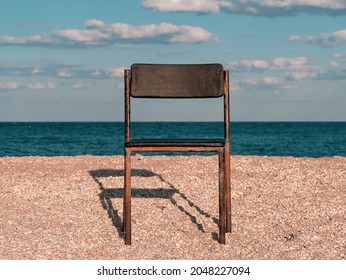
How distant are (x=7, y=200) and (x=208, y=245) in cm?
373

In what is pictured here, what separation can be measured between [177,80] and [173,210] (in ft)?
7.41

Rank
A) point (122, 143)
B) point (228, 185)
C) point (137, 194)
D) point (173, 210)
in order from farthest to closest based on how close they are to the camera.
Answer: point (122, 143), point (137, 194), point (173, 210), point (228, 185)

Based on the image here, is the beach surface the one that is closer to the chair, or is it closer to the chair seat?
the chair

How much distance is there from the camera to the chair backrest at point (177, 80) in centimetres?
677

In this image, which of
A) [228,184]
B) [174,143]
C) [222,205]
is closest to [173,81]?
[174,143]

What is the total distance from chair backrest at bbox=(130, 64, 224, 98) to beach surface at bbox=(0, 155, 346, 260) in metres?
1.52

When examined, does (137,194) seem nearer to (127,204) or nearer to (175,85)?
(127,204)

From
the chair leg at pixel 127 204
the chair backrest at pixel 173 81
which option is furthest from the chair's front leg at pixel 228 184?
the chair leg at pixel 127 204

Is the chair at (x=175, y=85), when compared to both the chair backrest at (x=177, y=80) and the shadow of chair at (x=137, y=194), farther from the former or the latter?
the shadow of chair at (x=137, y=194)

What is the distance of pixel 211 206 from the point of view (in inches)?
348

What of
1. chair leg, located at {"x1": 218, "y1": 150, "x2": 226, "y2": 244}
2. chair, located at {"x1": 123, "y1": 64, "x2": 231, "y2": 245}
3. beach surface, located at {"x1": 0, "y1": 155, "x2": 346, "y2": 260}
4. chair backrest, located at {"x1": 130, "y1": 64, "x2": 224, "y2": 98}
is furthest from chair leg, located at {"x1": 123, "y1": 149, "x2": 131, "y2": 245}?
chair leg, located at {"x1": 218, "y1": 150, "x2": 226, "y2": 244}

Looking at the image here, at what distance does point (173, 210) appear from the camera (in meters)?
8.52

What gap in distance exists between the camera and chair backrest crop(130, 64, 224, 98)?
22.2 feet
